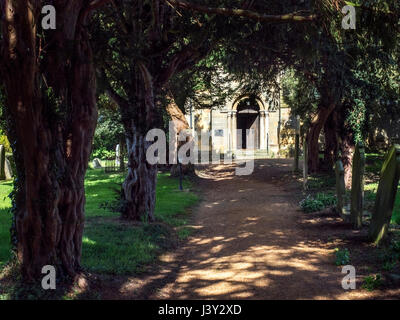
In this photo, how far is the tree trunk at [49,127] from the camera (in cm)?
425

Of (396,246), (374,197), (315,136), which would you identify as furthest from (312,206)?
(315,136)

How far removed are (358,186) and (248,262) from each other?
3.32 metres

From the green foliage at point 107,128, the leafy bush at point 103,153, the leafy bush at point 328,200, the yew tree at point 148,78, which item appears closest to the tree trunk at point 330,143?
the leafy bush at point 328,200

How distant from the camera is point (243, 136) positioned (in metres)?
33.6

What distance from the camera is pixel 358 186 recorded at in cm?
875

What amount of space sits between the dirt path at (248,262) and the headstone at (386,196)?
2.83 feet

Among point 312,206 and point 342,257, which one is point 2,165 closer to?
point 312,206

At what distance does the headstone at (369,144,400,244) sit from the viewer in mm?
6934

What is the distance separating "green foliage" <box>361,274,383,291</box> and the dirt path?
0.51 feet

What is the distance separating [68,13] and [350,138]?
1317 centimetres

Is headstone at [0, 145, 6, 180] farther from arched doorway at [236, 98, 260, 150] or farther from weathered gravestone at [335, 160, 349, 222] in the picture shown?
arched doorway at [236, 98, 260, 150]

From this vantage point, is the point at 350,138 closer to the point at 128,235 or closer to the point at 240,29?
the point at 240,29
